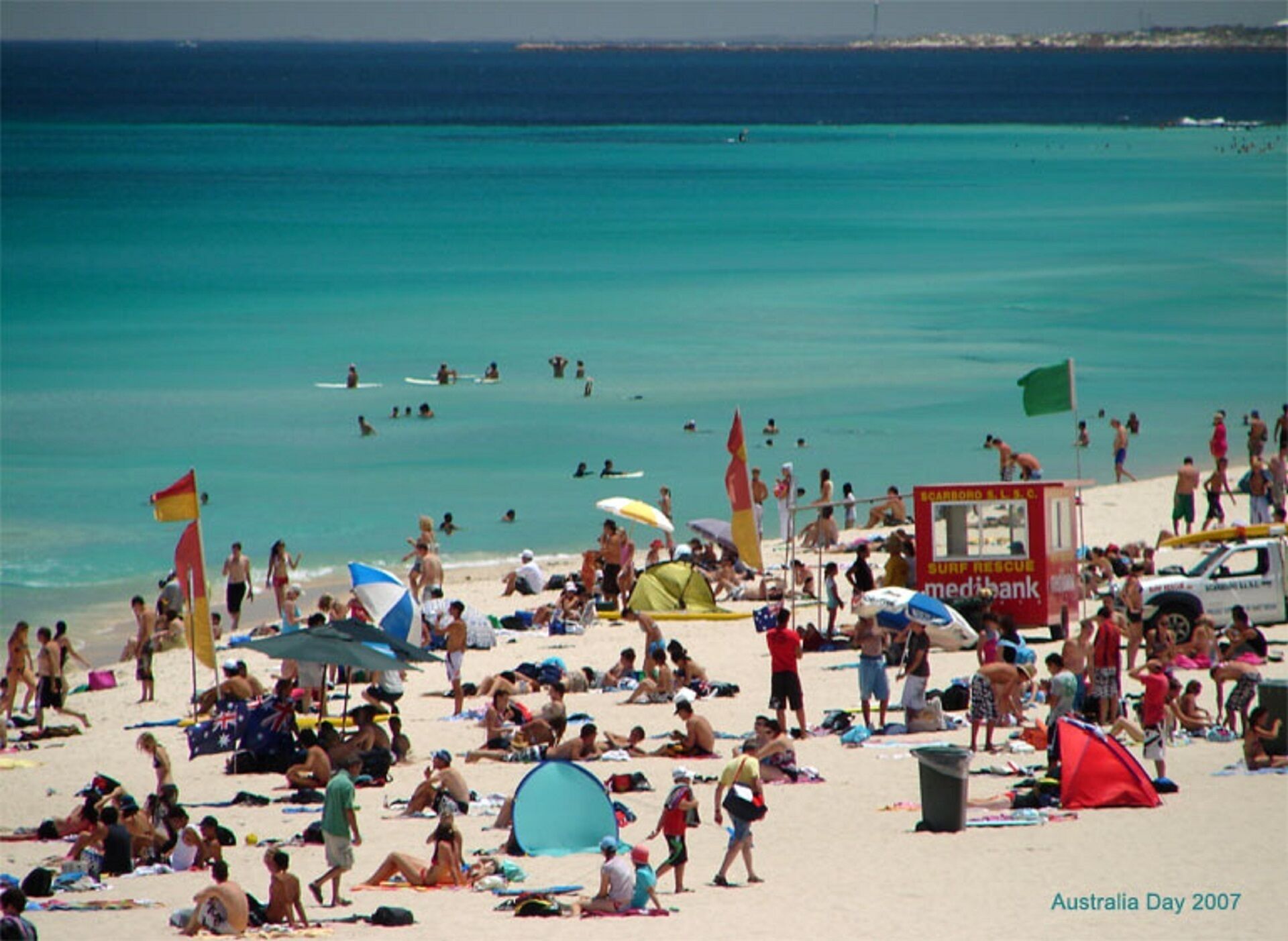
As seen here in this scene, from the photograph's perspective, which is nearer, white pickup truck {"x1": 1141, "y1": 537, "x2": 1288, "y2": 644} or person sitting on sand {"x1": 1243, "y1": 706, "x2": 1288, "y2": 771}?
person sitting on sand {"x1": 1243, "y1": 706, "x2": 1288, "y2": 771}

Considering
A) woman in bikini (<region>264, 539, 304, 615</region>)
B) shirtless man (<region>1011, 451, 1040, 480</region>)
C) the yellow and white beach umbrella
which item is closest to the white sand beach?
the yellow and white beach umbrella

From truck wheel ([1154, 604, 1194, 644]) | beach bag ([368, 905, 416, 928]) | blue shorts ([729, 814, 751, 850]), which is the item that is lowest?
beach bag ([368, 905, 416, 928])

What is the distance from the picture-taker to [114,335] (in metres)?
57.8

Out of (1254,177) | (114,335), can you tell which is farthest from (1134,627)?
(1254,177)

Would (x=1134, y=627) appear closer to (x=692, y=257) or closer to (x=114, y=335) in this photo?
(x=114, y=335)

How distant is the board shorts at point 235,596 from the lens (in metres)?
24.1

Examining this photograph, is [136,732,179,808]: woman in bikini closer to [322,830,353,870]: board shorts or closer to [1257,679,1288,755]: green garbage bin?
[322,830,353,870]: board shorts

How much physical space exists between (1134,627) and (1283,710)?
3955mm

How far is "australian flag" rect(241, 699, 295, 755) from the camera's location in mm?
16578

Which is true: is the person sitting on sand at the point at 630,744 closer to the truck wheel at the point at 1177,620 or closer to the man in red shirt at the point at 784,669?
the man in red shirt at the point at 784,669

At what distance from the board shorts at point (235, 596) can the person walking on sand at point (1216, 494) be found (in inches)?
520

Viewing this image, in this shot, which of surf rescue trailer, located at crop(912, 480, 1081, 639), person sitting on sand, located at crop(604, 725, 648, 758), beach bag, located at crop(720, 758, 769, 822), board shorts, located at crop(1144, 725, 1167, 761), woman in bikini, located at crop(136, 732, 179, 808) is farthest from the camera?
surf rescue trailer, located at crop(912, 480, 1081, 639)

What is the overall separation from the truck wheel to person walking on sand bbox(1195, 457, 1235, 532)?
681 centimetres

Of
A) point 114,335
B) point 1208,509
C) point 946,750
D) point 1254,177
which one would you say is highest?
point 1254,177
